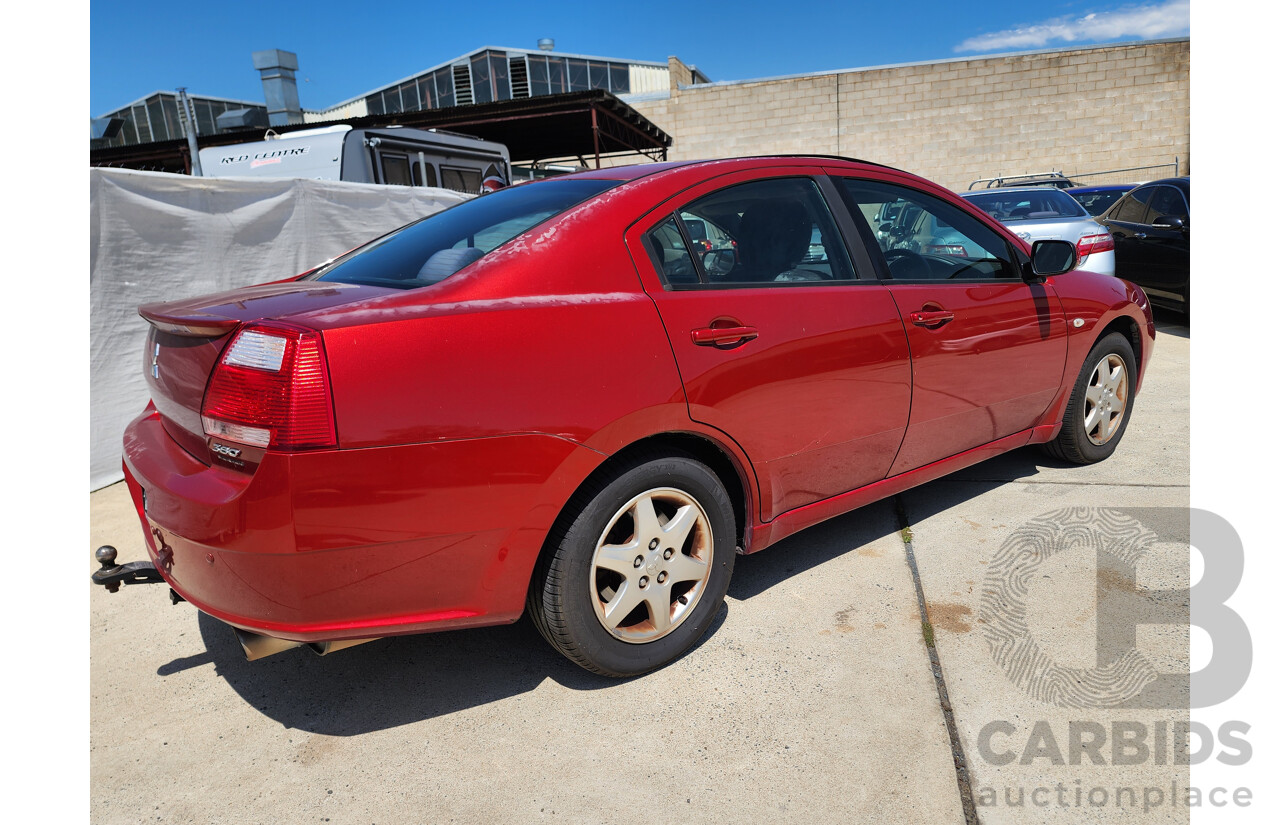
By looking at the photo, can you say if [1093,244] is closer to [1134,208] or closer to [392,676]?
[1134,208]

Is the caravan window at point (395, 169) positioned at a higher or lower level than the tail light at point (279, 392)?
higher

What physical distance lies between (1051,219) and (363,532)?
8740 millimetres

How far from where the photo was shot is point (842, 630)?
2.82 metres

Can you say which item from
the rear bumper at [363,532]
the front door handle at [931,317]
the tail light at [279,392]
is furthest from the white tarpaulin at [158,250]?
the front door handle at [931,317]

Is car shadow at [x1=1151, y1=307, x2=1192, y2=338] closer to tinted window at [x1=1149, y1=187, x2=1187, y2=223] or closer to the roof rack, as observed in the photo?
tinted window at [x1=1149, y1=187, x2=1187, y2=223]

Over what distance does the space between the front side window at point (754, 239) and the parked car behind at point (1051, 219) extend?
5.41 metres

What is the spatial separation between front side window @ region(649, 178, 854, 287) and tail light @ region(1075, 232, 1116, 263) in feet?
20.6

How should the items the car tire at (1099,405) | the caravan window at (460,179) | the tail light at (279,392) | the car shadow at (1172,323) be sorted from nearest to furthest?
the tail light at (279,392) < the car tire at (1099,405) < the car shadow at (1172,323) < the caravan window at (460,179)

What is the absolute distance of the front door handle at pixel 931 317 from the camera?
3.09 m

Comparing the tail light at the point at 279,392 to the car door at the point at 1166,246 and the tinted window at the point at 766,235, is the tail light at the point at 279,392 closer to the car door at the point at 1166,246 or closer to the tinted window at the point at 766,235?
the tinted window at the point at 766,235

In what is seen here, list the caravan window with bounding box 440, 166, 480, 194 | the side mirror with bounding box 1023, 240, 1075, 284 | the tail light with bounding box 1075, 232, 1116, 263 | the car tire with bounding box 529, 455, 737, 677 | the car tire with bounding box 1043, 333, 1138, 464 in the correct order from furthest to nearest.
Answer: the caravan window with bounding box 440, 166, 480, 194, the tail light with bounding box 1075, 232, 1116, 263, the car tire with bounding box 1043, 333, 1138, 464, the side mirror with bounding box 1023, 240, 1075, 284, the car tire with bounding box 529, 455, 737, 677

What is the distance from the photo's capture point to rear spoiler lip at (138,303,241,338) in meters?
2.06

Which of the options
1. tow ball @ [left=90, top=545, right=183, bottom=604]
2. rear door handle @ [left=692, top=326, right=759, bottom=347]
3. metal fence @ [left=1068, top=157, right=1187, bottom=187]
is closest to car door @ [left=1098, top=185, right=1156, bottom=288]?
rear door handle @ [left=692, top=326, right=759, bottom=347]

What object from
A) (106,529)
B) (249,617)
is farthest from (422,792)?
(106,529)
